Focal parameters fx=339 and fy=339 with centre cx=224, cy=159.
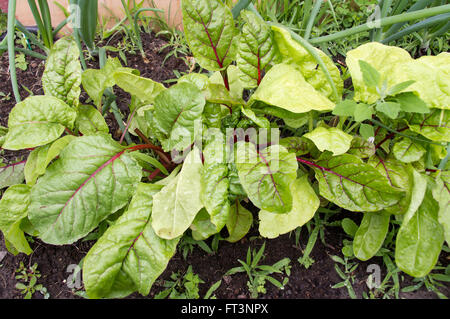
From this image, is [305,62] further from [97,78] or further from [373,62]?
[97,78]

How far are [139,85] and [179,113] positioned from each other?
156 millimetres

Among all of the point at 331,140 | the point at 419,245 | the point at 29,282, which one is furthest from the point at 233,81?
the point at 29,282

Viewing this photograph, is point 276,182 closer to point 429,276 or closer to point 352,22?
point 429,276

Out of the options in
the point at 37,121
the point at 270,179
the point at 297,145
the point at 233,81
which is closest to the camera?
the point at 270,179

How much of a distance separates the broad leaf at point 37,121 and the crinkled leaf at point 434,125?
1.02 m

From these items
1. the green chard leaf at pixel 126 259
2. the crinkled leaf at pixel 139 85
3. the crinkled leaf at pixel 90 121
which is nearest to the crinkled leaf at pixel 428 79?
the crinkled leaf at pixel 139 85

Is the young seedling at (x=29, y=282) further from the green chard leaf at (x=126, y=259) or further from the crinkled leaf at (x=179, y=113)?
the crinkled leaf at (x=179, y=113)

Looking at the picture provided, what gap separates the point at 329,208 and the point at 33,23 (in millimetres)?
1560

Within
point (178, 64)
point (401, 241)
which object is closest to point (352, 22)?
point (178, 64)

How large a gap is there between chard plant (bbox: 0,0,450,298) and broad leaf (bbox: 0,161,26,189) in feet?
0.31

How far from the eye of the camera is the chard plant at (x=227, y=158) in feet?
2.95

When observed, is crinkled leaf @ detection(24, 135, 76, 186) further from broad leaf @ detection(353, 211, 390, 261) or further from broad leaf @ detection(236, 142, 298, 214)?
broad leaf @ detection(353, 211, 390, 261)

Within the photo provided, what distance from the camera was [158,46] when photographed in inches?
61.6

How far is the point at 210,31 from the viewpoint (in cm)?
100
